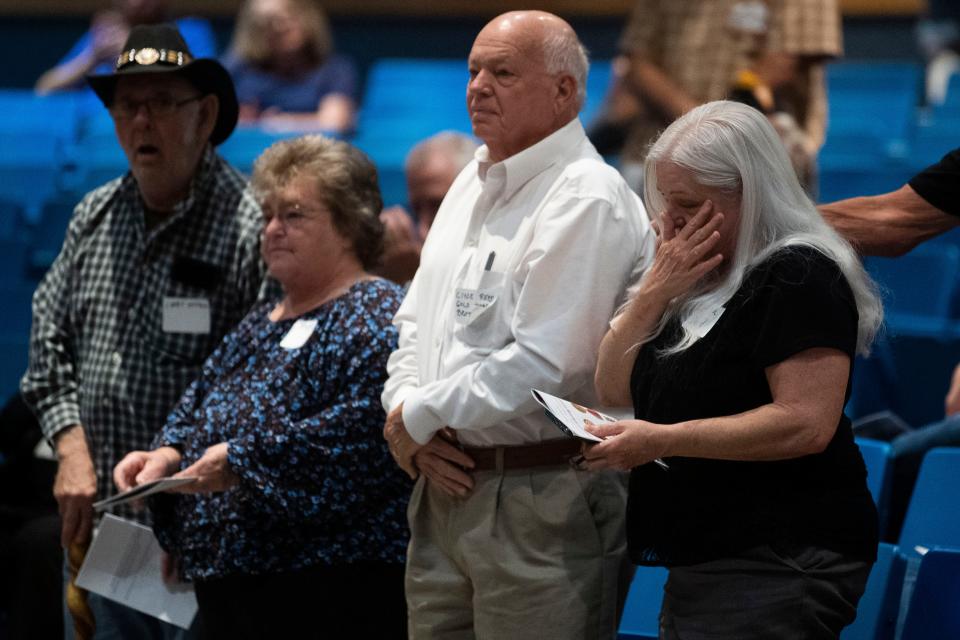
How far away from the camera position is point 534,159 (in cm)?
247

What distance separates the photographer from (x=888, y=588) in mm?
2553

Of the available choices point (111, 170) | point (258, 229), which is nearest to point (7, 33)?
point (111, 170)

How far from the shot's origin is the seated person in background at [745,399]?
1975 mm

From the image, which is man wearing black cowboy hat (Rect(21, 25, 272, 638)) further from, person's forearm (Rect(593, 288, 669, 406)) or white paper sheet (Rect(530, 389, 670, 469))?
white paper sheet (Rect(530, 389, 670, 469))

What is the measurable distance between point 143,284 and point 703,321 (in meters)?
1.67

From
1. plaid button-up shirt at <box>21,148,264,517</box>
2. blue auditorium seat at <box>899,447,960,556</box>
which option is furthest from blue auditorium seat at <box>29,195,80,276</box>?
blue auditorium seat at <box>899,447,960,556</box>

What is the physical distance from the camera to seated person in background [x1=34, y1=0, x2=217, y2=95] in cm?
632

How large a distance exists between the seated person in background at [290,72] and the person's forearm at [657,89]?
6.14 feet

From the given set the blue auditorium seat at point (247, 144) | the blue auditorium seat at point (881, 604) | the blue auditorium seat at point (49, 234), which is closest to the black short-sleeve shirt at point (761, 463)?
the blue auditorium seat at point (881, 604)

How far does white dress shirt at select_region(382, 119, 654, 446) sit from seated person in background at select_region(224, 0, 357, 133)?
149 inches

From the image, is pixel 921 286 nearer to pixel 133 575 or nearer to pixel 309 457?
pixel 309 457

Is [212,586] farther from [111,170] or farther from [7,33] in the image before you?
[7,33]

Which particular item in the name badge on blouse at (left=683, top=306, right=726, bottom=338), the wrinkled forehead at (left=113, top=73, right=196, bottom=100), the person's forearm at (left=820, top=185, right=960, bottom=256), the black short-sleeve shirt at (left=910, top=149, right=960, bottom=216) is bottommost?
the name badge on blouse at (left=683, top=306, right=726, bottom=338)

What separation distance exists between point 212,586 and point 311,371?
534mm
